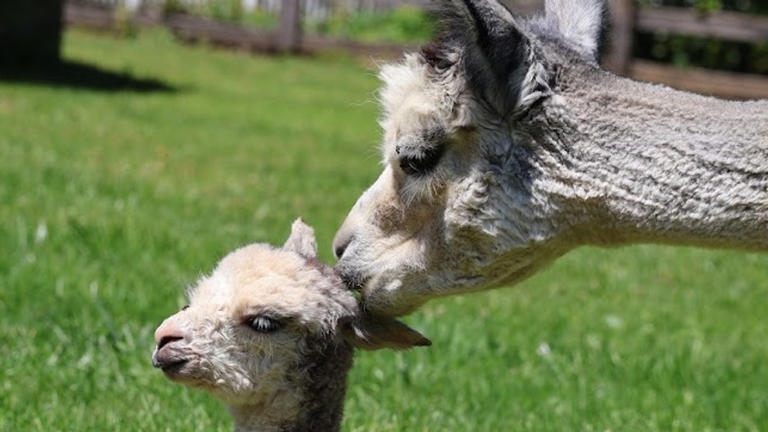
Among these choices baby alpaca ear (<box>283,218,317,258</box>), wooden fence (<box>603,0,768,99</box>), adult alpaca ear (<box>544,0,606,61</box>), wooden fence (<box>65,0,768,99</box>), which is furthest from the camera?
wooden fence (<box>65,0,768,99</box>)

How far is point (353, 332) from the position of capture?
13.3 ft

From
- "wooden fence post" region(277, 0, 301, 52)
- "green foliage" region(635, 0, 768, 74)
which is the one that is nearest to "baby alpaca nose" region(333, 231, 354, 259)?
"green foliage" region(635, 0, 768, 74)

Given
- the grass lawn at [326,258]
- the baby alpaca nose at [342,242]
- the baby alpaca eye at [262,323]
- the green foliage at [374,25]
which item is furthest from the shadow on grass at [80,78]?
the baby alpaca eye at [262,323]

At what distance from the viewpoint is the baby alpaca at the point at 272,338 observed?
A: 3924 mm

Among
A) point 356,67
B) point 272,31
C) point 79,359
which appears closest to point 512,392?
point 79,359

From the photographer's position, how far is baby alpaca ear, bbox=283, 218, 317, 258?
4277 millimetres

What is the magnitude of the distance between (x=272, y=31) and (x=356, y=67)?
8.07ft

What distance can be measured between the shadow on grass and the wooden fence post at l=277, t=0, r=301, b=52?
729 centimetres

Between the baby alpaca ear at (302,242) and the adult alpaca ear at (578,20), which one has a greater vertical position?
the adult alpaca ear at (578,20)

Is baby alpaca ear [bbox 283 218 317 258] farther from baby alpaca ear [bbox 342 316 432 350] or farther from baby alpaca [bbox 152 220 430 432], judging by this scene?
baby alpaca ear [bbox 342 316 432 350]

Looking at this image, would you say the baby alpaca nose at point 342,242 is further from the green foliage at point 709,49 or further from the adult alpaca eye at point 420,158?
the green foliage at point 709,49

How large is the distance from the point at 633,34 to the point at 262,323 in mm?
20025

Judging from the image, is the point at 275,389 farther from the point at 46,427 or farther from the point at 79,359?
the point at 79,359

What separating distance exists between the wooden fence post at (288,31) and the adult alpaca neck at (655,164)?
23.1m
